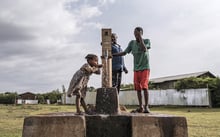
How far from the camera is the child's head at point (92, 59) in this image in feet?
16.0

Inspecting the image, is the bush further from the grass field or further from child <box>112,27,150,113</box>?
child <box>112,27,150,113</box>

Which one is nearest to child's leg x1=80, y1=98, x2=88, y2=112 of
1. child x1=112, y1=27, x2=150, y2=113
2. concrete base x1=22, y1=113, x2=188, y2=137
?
concrete base x1=22, y1=113, x2=188, y2=137

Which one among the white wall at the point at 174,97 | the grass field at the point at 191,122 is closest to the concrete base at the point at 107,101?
the grass field at the point at 191,122

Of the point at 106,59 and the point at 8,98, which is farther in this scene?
the point at 8,98

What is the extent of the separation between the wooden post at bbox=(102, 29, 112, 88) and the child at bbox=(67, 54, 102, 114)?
0.13 metres

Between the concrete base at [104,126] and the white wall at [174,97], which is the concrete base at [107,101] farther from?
the white wall at [174,97]

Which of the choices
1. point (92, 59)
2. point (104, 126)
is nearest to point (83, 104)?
point (104, 126)

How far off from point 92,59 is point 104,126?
0.99 metres

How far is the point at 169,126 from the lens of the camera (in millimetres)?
4543

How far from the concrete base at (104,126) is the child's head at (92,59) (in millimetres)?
790

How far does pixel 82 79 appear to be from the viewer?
4.82 metres

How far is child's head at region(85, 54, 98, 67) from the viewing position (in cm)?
487

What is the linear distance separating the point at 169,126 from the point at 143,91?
2.90 ft

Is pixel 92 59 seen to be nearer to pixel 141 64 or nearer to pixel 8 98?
pixel 141 64
